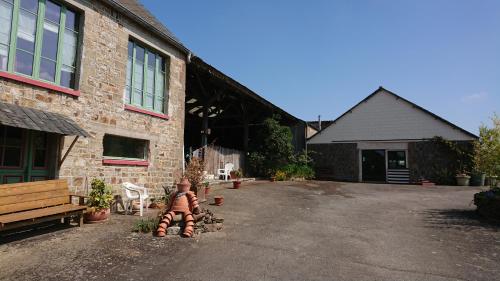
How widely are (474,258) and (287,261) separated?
116 inches

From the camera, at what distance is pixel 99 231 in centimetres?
568

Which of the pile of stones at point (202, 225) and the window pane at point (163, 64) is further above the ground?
the window pane at point (163, 64)

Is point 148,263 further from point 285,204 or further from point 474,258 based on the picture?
point 285,204

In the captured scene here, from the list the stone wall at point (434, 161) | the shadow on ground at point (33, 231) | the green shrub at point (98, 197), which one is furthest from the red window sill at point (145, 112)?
the stone wall at point (434, 161)

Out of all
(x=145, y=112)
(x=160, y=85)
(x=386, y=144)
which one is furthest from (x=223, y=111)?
(x=386, y=144)

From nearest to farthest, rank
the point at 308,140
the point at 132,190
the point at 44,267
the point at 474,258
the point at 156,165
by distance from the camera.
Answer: the point at 44,267, the point at 474,258, the point at 132,190, the point at 156,165, the point at 308,140

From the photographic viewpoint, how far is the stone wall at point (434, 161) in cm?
1706

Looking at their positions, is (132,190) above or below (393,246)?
above

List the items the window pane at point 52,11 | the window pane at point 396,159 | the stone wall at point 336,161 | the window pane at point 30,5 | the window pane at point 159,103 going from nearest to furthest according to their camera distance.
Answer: the window pane at point 30,5 < the window pane at point 52,11 < the window pane at point 159,103 < the window pane at point 396,159 < the stone wall at point 336,161

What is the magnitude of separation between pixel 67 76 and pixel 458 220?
9.61 metres

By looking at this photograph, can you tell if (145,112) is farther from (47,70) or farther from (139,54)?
(47,70)

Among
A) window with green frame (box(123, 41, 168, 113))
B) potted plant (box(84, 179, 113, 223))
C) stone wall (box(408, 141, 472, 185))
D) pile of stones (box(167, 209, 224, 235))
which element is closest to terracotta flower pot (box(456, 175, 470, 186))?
stone wall (box(408, 141, 472, 185))

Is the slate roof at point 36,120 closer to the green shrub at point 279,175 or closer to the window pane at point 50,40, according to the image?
the window pane at point 50,40

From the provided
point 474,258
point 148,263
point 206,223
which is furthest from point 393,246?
point 148,263
